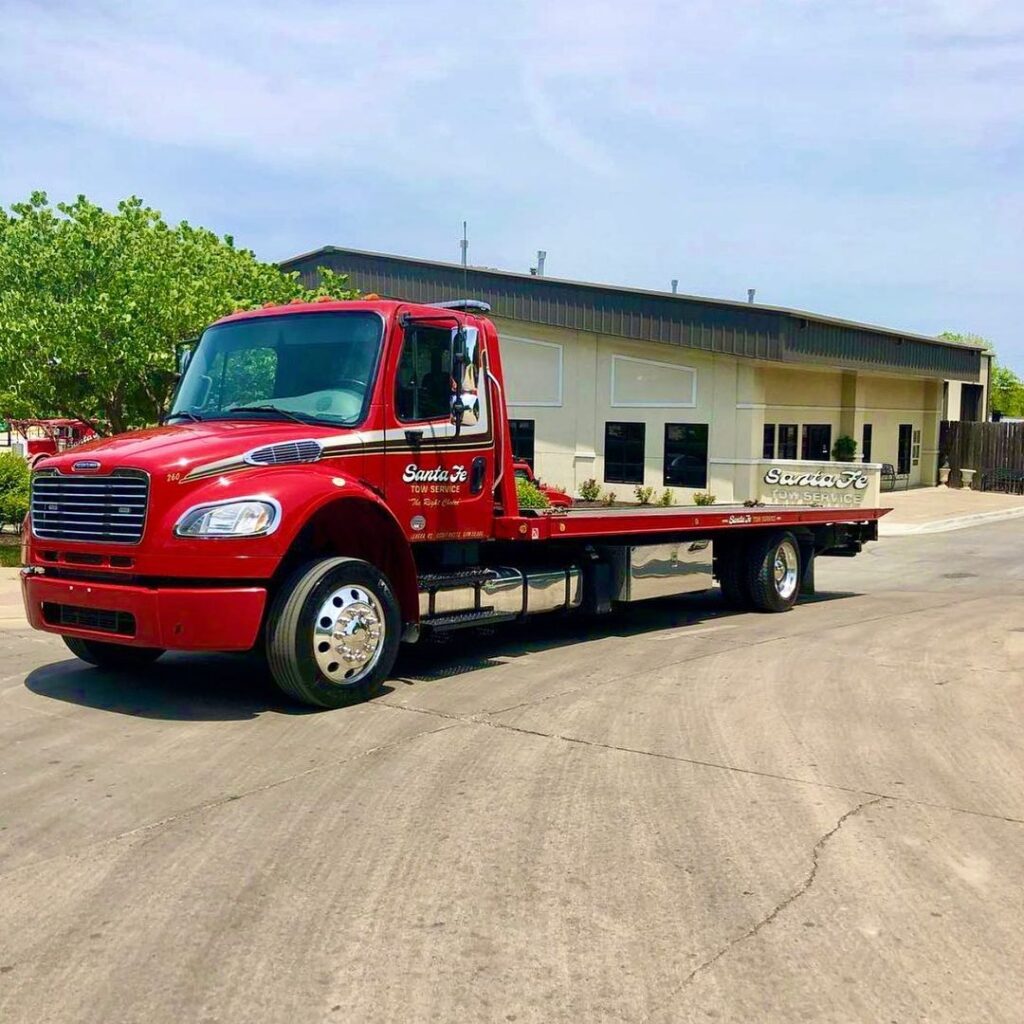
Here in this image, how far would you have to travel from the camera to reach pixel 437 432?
862cm

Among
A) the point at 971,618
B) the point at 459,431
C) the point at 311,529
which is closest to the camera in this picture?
the point at 311,529

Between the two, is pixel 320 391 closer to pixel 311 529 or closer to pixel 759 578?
pixel 311 529

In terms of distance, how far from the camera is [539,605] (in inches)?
387

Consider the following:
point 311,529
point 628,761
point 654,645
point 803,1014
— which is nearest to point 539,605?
point 654,645

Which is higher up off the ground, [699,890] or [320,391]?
[320,391]

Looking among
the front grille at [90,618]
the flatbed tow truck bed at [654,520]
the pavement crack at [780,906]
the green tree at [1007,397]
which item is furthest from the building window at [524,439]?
the green tree at [1007,397]

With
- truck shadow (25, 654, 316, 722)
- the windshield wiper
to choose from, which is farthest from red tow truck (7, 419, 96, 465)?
the windshield wiper

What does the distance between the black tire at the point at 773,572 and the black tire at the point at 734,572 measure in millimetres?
74

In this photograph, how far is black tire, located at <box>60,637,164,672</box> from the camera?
8695mm

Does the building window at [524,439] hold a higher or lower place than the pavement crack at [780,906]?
higher

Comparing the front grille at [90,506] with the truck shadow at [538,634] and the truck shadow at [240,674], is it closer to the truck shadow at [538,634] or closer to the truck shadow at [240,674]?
the truck shadow at [240,674]

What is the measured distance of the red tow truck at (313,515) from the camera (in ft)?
23.2

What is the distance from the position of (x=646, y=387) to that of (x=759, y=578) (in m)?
18.0

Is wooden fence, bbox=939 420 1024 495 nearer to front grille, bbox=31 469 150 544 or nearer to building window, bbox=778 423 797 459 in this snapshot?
building window, bbox=778 423 797 459
